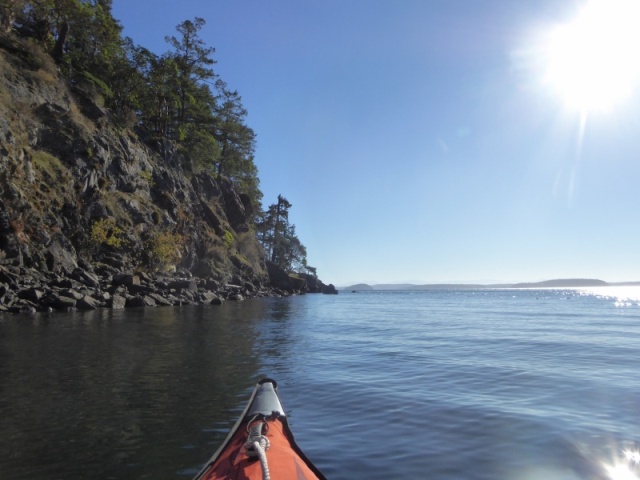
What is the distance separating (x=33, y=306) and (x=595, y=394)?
2716 cm

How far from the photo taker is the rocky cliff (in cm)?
2831

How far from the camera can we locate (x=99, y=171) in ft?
126

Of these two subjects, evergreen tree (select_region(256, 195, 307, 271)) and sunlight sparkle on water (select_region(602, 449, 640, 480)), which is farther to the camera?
evergreen tree (select_region(256, 195, 307, 271))

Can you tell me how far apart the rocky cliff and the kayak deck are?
23987 mm

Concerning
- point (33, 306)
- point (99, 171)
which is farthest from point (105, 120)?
point (33, 306)

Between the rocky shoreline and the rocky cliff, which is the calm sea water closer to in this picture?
the rocky shoreline

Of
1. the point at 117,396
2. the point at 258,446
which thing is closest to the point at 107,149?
the point at 117,396

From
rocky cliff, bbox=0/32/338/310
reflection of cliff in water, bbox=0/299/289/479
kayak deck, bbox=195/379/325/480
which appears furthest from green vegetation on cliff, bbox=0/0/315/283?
kayak deck, bbox=195/379/325/480

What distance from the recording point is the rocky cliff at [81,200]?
28312 mm

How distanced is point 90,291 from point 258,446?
30.0 metres

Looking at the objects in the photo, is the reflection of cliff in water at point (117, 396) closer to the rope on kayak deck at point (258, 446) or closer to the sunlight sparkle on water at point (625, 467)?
the rope on kayak deck at point (258, 446)

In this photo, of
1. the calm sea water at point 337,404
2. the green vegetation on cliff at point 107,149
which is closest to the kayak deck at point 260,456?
the calm sea water at point 337,404

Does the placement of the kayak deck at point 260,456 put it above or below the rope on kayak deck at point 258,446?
below

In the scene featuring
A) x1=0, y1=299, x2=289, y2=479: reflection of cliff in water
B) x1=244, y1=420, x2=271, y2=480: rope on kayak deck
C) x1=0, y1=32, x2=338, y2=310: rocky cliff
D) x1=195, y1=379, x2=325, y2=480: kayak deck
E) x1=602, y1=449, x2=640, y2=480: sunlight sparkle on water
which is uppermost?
x1=0, y1=32, x2=338, y2=310: rocky cliff
